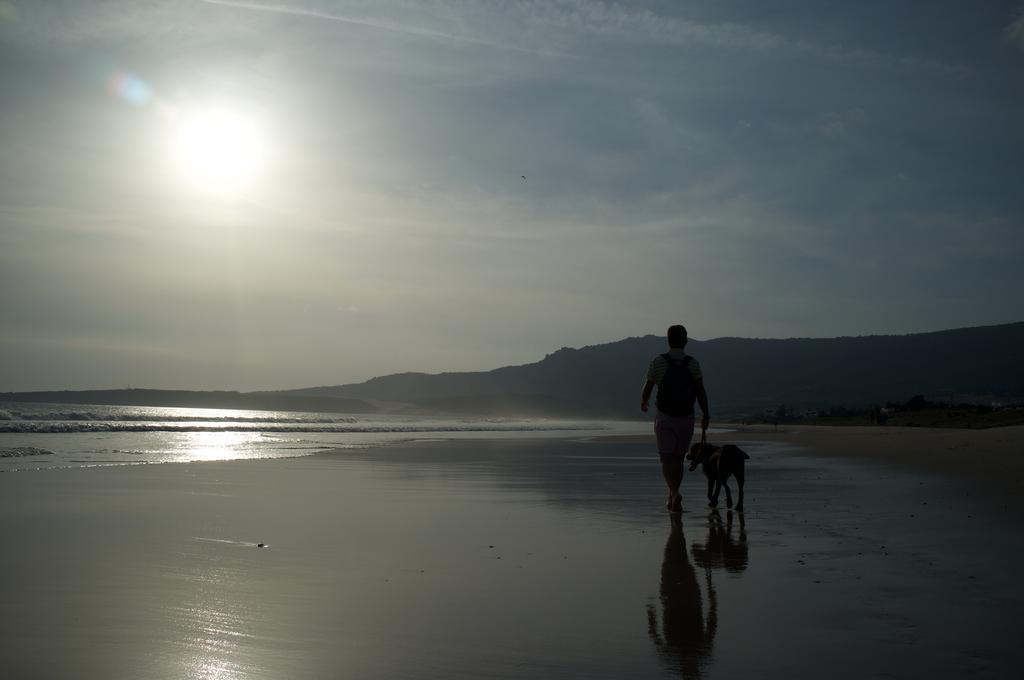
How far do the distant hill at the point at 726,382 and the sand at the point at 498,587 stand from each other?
115 metres

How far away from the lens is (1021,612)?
4395mm

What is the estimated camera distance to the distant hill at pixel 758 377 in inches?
5566

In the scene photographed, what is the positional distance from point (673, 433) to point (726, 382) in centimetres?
16764

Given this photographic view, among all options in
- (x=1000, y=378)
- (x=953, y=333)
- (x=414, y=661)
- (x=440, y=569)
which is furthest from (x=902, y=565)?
(x=953, y=333)

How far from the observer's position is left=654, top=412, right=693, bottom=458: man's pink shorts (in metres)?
8.45

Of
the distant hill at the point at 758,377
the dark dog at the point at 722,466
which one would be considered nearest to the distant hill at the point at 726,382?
the distant hill at the point at 758,377

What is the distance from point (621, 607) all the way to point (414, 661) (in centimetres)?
138

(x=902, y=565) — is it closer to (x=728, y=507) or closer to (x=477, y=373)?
(x=728, y=507)

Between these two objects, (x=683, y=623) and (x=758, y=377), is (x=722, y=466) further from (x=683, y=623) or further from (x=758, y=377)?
(x=758, y=377)

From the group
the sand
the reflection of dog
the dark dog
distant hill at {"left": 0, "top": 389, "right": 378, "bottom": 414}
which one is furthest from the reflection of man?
distant hill at {"left": 0, "top": 389, "right": 378, "bottom": 414}

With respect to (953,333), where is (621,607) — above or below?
below

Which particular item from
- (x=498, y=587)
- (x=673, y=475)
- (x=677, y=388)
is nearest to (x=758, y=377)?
(x=673, y=475)

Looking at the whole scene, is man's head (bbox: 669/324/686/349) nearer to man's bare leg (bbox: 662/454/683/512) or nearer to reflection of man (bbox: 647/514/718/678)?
man's bare leg (bbox: 662/454/683/512)

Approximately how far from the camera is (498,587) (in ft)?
16.6
